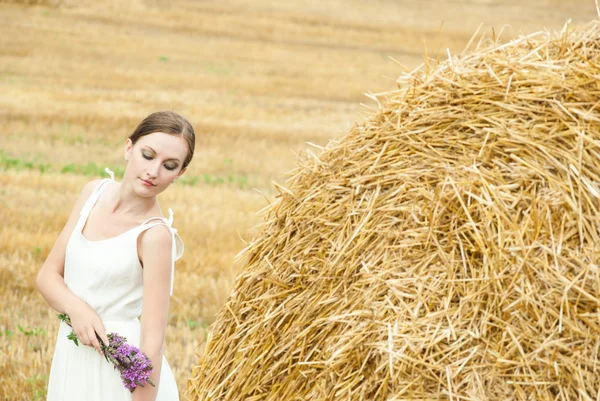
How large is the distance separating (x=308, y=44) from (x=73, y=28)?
352 inches

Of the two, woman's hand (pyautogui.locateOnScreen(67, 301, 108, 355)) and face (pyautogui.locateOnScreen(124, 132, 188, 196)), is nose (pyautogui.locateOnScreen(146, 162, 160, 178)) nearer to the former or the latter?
face (pyautogui.locateOnScreen(124, 132, 188, 196))

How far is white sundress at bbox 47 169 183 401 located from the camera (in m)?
3.37

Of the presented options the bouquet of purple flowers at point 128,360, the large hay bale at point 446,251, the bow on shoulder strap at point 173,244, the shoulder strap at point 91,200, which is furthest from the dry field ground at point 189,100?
Result: the bouquet of purple flowers at point 128,360

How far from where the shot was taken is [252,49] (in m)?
29.4

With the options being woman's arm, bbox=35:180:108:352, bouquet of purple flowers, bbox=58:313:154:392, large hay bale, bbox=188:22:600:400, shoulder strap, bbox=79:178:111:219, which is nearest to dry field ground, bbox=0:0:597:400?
large hay bale, bbox=188:22:600:400

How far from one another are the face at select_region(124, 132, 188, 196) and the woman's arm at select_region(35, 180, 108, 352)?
34 centimetres

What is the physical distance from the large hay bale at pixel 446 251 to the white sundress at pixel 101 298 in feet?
1.83

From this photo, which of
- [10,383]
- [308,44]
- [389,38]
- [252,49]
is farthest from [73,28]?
[10,383]

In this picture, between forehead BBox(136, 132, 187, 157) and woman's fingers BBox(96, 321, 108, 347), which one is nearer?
woman's fingers BBox(96, 321, 108, 347)

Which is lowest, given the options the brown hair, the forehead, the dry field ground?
the dry field ground

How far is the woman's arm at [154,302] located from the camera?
3.28 metres

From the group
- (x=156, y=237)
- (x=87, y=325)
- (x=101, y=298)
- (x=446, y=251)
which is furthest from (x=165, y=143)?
(x=446, y=251)

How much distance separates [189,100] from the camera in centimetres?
1830

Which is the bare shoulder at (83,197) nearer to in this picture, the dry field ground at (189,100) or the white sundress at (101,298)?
the white sundress at (101,298)
